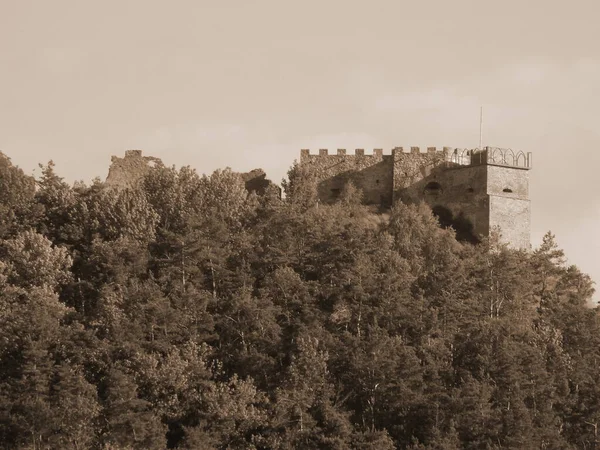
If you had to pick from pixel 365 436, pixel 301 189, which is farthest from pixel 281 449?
pixel 301 189

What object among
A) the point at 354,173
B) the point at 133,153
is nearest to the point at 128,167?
the point at 133,153

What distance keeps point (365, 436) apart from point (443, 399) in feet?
13.9

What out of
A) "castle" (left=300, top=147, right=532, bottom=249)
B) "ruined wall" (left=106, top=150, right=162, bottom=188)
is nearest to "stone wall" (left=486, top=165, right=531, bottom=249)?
"castle" (left=300, top=147, right=532, bottom=249)

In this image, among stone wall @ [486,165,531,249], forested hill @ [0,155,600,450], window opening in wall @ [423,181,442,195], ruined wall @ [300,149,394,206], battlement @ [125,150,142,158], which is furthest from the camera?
ruined wall @ [300,149,394,206]

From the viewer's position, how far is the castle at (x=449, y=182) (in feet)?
272

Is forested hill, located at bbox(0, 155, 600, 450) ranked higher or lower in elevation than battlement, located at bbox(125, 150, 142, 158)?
lower

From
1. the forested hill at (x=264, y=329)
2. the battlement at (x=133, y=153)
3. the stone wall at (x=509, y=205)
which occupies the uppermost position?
the battlement at (x=133, y=153)

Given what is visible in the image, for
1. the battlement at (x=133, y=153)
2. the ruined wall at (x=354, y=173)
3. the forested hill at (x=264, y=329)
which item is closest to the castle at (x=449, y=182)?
the ruined wall at (x=354, y=173)

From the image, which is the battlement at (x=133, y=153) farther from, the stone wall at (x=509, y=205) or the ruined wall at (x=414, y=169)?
the stone wall at (x=509, y=205)

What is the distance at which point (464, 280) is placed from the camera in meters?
73.9

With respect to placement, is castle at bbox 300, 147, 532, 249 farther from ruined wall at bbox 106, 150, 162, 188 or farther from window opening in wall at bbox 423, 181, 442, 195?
ruined wall at bbox 106, 150, 162, 188

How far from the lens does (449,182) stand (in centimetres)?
8488

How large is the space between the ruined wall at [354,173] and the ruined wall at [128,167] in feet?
28.2

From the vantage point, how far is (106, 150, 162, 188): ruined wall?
83.4 meters
